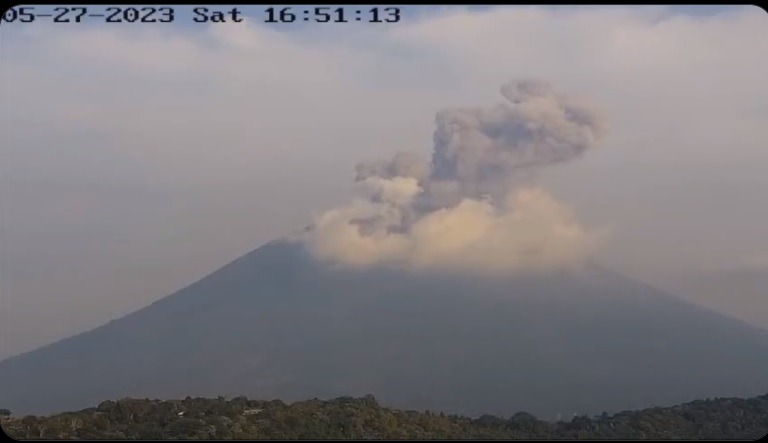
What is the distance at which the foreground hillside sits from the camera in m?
9.23

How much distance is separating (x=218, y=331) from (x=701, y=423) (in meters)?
20.2

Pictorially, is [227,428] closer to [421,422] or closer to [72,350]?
[421,422]

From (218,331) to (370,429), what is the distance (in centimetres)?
2098

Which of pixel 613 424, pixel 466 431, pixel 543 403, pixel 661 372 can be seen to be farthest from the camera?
pixel 661 372

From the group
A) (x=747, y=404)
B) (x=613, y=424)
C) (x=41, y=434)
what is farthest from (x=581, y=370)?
(x=41, y=434)

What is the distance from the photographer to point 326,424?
31.8 feet

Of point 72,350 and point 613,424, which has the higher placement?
point 72,350

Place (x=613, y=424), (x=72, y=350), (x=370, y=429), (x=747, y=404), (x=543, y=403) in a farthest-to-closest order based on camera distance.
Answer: (x=72, y=350)
(x=543, y=403)
(x=747, y=404)
(x=613, y=424)
(x=370, y=429)

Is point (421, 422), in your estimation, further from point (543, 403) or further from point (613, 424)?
point (543, 403)

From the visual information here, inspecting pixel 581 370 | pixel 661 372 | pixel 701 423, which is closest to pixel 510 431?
pixel 701 423

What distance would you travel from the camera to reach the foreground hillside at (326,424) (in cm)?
923

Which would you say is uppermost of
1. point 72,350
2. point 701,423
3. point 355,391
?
point 72,350

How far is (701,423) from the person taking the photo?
11906mm

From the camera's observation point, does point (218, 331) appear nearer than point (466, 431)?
No
